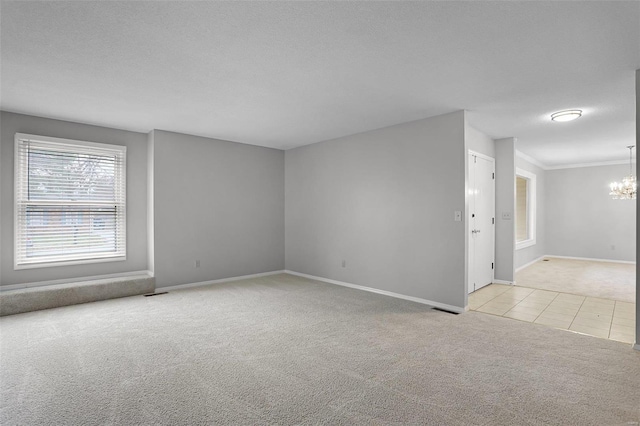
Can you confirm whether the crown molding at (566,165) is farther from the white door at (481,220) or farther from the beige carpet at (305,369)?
the beige carpet at (305,369)

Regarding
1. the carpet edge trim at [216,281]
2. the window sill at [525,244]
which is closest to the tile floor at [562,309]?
the window sill at [525,244]

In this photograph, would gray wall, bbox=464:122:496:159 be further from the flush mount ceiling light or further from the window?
the window

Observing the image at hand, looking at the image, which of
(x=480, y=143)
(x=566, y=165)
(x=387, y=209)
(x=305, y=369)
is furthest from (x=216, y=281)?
(x=566, y=165)

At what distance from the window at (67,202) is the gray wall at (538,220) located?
8035 millimetres

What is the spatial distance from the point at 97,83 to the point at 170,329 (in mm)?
2699

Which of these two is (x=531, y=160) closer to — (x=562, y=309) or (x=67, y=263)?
(x=562, y=309)

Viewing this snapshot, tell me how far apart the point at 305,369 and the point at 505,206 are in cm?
494

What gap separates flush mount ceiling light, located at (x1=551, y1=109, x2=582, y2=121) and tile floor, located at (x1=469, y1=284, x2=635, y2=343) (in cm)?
255

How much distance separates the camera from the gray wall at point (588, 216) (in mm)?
8328

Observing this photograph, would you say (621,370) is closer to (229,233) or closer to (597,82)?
(597,82)

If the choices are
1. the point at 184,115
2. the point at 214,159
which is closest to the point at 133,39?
the point at 184,115

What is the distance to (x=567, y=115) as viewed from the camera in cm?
438

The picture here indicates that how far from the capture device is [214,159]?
5.98 metres

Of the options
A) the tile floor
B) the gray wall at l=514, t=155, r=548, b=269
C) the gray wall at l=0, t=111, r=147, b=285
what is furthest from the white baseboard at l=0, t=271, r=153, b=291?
the gray wall at l=514, t=155, r=548, b=269
